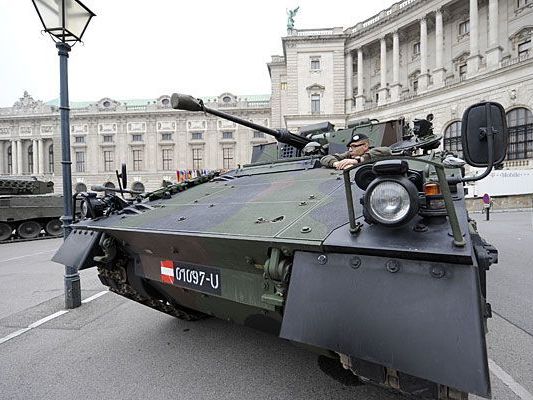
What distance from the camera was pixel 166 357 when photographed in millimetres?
3082

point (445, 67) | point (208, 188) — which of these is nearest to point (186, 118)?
point (445, 67)

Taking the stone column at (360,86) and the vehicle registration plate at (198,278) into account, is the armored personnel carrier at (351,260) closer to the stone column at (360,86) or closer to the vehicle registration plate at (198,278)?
the vehicle registration plate at (198,278)

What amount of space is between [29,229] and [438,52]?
34443 millimetres

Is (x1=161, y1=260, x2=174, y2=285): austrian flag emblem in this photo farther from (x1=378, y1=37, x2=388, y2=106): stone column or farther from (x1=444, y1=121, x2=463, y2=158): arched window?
(x1=378, y1=37, x2=388, y2=106): stone column

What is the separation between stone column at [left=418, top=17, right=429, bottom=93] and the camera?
32.9m

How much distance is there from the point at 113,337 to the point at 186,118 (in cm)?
4679

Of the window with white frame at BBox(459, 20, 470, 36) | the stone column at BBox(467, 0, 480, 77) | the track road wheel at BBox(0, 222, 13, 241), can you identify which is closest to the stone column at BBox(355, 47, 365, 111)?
the window with white frame at BBox(459, 20, 470, 36)

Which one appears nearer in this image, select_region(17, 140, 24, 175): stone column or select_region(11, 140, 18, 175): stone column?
select_region(17, 140, 24, 175): stone column

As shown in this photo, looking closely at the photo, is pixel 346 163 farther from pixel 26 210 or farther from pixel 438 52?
pixel 438 52

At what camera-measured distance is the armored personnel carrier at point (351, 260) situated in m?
1.41

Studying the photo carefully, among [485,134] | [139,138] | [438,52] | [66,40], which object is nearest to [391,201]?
[485,134]

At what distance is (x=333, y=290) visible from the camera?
164cm

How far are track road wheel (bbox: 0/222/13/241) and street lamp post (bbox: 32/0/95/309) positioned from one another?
10256 mm

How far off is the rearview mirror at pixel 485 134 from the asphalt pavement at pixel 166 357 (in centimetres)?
165
